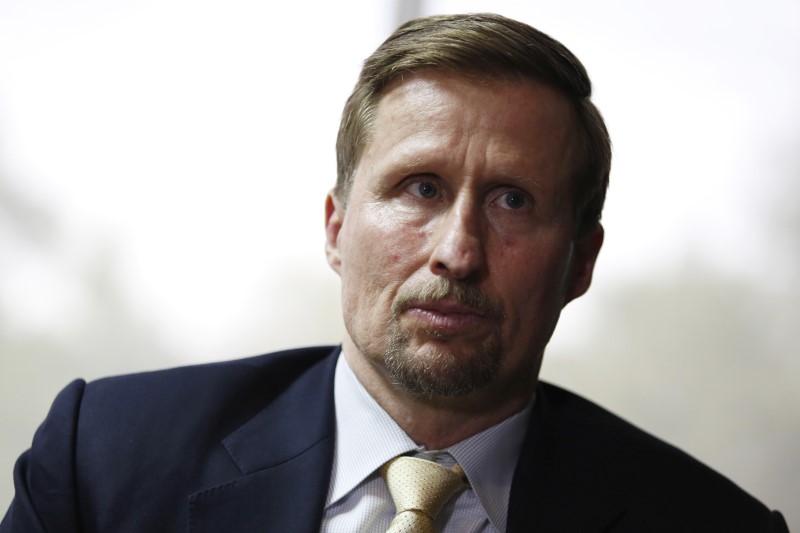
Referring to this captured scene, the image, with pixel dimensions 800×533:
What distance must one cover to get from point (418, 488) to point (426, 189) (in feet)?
2.04

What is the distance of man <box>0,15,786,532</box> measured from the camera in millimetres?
2031

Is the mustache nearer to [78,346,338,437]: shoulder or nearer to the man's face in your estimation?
the man's face

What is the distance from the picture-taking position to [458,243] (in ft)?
6.51

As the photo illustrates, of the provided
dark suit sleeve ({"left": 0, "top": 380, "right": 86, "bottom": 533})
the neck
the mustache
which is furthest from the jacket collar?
dark suit sleeve ({"left": 0, "top": 380, "right": 86, "bottom": 533})

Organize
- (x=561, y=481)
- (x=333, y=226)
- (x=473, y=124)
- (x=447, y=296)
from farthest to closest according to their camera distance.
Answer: (x=333, y=226)
(x=561, y=481)
(x=473, y=124)
(x=447, y=296)

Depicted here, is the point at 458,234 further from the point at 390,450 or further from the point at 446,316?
the point at 390,450

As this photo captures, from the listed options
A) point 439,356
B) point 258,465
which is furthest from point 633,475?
point 258,465

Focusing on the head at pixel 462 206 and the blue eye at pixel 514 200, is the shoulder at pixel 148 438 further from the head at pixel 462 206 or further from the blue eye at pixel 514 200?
the blue eye at pixel 514 200

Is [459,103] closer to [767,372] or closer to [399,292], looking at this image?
[399,292]

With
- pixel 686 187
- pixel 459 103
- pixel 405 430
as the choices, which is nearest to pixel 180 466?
pixel 405 430

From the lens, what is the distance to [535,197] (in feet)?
7.00

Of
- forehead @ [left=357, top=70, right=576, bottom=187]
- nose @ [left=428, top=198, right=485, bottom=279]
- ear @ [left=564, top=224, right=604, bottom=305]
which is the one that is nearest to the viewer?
nose @ [left=428, top=198, right=485, bottom=279]

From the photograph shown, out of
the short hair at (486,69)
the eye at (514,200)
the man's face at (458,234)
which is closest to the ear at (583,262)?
the short hair at (486,69)

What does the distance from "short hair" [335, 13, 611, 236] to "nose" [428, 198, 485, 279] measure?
31 cm
